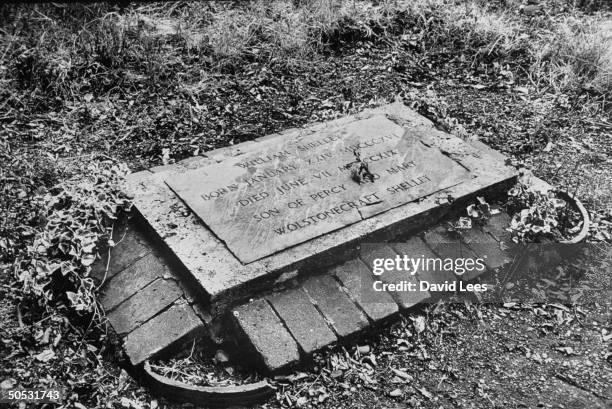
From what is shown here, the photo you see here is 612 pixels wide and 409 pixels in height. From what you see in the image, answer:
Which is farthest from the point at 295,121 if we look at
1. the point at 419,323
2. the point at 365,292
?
the point at 419,323

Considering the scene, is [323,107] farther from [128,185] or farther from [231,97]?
[128,185]

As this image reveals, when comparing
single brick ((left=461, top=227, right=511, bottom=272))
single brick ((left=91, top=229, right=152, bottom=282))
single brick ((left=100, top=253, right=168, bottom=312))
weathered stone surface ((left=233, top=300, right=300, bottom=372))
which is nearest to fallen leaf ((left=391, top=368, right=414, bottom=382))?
weathered stone surface ((left=233, top=300, right=300, bottom=372))

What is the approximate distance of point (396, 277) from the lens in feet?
8.71

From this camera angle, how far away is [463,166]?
120 inches

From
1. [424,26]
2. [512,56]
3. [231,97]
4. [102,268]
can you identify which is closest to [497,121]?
[512,56]

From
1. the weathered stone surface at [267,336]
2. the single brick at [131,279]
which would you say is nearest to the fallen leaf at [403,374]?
the weathered stone surface at [267,336]

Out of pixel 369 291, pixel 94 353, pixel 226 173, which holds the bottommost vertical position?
pixel 94 353

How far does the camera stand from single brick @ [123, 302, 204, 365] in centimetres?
227

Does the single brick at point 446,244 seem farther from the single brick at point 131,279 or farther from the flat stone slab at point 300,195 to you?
the single brick at point 131,279

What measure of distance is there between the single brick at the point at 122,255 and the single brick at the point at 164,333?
1.04ft

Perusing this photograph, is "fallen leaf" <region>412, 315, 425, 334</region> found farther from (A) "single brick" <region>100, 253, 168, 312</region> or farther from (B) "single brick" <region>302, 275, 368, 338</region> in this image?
(A) "single brick" <region>100, 253, 168, 312</region>

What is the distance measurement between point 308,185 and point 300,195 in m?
0.09

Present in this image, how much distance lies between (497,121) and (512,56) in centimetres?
96

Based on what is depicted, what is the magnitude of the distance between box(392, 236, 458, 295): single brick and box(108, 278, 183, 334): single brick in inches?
39.9
